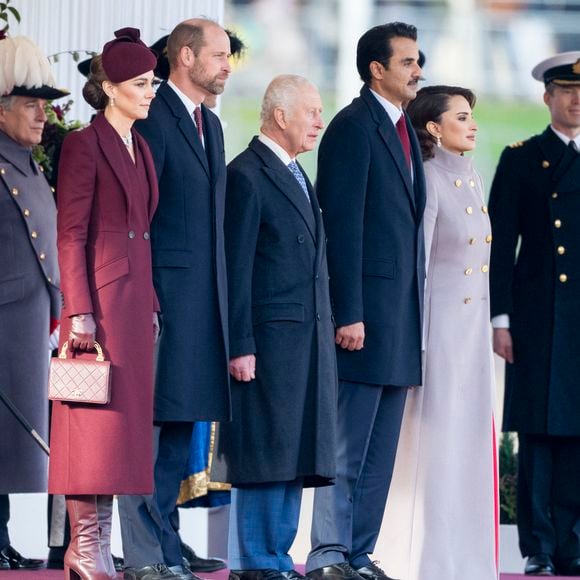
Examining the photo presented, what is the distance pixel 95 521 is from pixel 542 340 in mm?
2410

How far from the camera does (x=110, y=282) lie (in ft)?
16.4

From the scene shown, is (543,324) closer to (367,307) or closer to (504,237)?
(504,237)

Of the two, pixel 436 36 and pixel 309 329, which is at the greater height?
pixel 436 36

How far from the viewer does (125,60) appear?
5145 mm

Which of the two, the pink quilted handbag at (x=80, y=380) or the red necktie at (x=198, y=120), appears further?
the red necktie at (x=198, y=120)

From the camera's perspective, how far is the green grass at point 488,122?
17.6 meters

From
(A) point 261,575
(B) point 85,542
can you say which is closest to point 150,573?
Answer: (B) point 85,542

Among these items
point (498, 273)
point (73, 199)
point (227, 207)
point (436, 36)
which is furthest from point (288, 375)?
point (436, 36)

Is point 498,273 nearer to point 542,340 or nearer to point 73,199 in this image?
point 542,340

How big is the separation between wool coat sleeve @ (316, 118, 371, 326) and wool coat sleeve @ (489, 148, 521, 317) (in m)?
1.28

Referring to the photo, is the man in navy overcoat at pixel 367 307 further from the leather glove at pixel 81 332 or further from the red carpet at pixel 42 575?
the leather glove at pixel 81 332

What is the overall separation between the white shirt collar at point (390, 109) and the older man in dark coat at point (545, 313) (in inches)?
44.8

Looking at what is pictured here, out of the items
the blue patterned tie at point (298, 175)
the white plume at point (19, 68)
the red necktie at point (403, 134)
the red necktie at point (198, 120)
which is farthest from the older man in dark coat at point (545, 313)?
the white plume at point (19, 68)

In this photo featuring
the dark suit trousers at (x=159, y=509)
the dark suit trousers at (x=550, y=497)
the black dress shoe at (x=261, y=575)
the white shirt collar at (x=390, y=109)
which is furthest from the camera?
the dark suit trousers at (x=550, y=497)
